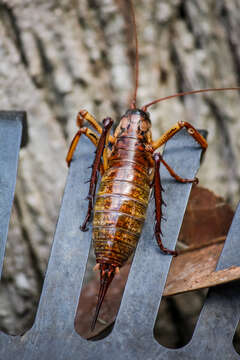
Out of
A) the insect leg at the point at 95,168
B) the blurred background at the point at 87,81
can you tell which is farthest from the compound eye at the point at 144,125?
the blurred background at the point at 87,81

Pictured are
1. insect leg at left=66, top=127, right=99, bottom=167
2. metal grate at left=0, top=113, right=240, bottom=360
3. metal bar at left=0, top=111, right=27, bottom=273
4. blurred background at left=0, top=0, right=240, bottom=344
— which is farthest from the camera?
blurred background at left=0, top=0, right=240, bottom=344

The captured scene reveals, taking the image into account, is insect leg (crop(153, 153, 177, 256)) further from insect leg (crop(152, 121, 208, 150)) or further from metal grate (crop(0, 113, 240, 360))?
insect leg (crop(152, 121, 208, 150))

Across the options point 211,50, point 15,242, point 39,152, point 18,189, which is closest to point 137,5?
point 211,50

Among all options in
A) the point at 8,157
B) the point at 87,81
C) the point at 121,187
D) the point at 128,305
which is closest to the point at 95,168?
the point at 121,187

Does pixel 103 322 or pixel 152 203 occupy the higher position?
pixel 152 203

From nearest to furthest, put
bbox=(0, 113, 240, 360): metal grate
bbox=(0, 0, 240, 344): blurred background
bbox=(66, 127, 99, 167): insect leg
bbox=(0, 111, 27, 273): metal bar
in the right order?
bbox=(0, 113, 240, 360): metal grate, bbox=(0, 111, 27, 273): metal bar, bbox=(66, 127, 99, 167): insect leg, bbox=(0, 0, 240, 344): blurred background

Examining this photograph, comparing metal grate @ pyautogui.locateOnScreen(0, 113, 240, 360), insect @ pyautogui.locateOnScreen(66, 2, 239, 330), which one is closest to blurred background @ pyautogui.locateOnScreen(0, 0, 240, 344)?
insect @ pyautogui.locateOnScreen(66, 2, 239, 330)

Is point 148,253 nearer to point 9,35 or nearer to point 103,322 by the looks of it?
point 103,322

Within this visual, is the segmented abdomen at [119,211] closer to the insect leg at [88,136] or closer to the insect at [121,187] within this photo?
the insect at [121,187]
